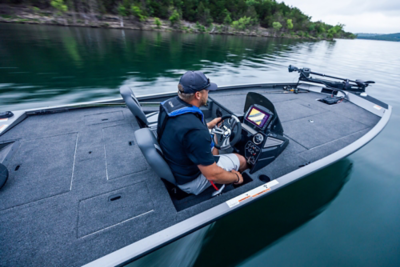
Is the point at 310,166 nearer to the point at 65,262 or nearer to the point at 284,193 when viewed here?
the point at 284,193

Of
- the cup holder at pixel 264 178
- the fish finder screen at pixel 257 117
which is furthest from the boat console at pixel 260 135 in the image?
the cup holder at pixel 264 178

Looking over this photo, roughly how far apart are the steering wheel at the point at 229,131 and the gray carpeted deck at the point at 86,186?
51cm

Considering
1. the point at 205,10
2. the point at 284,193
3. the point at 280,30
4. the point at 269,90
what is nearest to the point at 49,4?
the point at 205,10

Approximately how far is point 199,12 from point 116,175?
195 feet

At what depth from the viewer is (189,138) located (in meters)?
1.30

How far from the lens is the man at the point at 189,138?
4.29ft

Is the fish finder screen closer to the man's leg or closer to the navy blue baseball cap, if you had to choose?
the man's leg

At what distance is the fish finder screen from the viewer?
2.39 metres

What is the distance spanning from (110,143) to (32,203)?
3.61 feet

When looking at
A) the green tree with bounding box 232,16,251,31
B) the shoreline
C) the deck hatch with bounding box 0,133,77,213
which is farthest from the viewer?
the green tree with bounding box 232,16,251,31

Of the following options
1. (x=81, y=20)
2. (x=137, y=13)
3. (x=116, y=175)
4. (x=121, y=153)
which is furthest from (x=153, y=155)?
(x=137, y=13)

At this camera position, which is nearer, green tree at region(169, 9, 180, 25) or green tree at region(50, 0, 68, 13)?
green tree at region(50, 0, 68, 13)

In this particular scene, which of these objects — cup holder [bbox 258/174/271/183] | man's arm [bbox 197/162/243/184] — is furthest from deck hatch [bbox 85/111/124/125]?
cup holder [bbox 258/174/271/183]

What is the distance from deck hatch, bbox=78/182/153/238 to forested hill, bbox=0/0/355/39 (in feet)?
145
